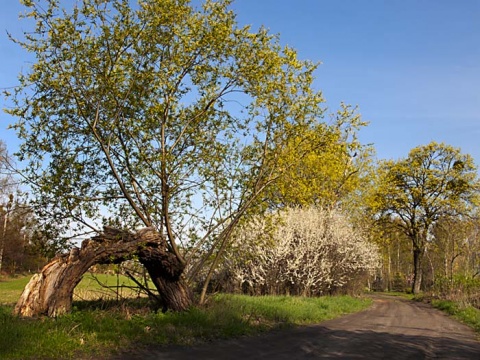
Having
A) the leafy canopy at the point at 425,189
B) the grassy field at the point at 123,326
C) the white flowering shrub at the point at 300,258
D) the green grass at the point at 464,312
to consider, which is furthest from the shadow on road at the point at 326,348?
the leafy canopy at the point at 425,189

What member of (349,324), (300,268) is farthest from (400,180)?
(349,324)

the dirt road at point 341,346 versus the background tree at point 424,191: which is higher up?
the background tree at point 424,191

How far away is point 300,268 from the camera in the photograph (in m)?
23.9

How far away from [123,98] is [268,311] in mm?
8301

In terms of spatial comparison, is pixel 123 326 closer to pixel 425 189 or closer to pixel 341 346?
pixel 341 346

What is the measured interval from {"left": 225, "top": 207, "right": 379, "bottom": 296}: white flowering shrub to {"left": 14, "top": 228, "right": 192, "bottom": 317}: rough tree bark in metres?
6.89

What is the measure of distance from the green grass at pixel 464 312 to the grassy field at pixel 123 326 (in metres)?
7.33

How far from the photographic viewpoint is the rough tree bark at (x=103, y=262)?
10227mm

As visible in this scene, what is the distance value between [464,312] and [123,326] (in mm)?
18673

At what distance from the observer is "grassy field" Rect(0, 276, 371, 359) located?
7.93 metres

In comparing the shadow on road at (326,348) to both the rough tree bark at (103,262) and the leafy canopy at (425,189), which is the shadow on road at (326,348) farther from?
the leafy canopy at (425,189)

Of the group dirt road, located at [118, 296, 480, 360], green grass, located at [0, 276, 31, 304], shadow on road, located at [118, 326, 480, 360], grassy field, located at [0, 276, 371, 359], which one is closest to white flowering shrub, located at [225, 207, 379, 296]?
grassy field, located at [0, 276, 371, 359]

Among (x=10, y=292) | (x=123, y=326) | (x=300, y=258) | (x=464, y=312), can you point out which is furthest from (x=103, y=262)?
(x=10, y=292)

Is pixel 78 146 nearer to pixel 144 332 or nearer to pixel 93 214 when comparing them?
pixel 93 214
